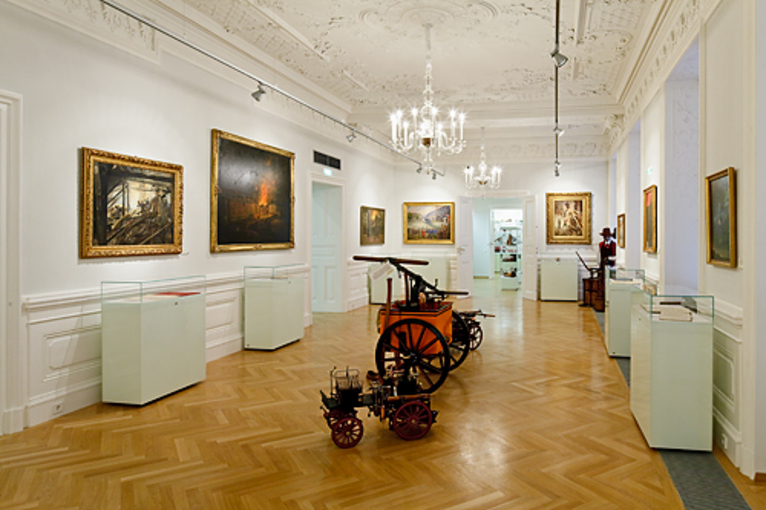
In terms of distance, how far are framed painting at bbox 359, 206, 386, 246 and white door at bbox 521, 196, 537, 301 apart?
3.89m

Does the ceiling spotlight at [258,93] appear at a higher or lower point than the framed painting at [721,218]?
higher

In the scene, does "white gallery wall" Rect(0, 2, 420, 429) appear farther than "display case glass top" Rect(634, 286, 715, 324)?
Yes

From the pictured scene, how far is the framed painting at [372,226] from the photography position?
484 inches

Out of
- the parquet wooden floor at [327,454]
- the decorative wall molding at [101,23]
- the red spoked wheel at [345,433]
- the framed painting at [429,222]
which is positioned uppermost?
the decorative wall molding at [101,23]

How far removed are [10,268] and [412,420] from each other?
3596 mm

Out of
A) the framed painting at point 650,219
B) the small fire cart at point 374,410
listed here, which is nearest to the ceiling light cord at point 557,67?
the framed painting at point 650,219

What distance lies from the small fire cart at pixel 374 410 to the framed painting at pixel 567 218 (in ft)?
35.1

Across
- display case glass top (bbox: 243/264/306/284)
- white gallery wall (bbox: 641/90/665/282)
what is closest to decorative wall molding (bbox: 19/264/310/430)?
display case glass top (bbox: 243/264/306/284)

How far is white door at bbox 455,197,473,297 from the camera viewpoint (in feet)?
47.1

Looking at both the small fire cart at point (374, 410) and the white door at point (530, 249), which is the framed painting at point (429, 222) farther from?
the small fire cart at point (374, 410)

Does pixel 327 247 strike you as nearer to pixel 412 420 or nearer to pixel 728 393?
pixel 412 420

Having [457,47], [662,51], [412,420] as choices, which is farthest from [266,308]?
[662,51]

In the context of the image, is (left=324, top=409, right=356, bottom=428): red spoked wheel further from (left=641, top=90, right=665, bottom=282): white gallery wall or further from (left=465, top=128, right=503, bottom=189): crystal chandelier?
(left=465, top=128, right=503, bottom=189): crystal chandelier

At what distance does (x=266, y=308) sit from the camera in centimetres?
753
